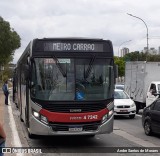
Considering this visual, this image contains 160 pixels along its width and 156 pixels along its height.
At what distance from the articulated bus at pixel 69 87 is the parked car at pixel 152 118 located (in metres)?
2.54

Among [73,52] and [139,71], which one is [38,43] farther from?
[139,71]

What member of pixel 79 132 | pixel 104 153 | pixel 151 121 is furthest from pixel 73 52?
pixel 151 121

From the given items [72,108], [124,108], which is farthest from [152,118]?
→ [124,108]

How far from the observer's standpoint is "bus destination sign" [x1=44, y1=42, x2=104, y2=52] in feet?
37.3

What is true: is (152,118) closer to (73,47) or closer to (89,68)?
(89,68)

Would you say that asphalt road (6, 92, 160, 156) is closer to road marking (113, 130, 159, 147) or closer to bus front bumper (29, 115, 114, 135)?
road marking (113, 130, 159, 147)

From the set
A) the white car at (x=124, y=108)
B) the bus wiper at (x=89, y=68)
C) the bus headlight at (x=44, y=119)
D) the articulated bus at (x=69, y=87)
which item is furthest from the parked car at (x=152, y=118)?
the white car at (x=124, y=108)

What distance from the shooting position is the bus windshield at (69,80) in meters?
11.0

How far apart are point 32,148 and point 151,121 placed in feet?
14.8

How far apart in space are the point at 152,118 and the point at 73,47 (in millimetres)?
4076

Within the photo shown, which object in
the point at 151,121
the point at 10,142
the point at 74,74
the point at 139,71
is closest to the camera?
the point at 74,74

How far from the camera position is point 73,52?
37.4 ft

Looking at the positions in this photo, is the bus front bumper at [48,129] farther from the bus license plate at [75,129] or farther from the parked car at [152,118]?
the parked car at [152,118]

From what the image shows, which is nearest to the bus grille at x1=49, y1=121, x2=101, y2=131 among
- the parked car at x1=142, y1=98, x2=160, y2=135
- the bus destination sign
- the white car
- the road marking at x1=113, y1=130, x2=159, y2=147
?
the road marking at x1=113, y1=130, x2=159, y2=147
